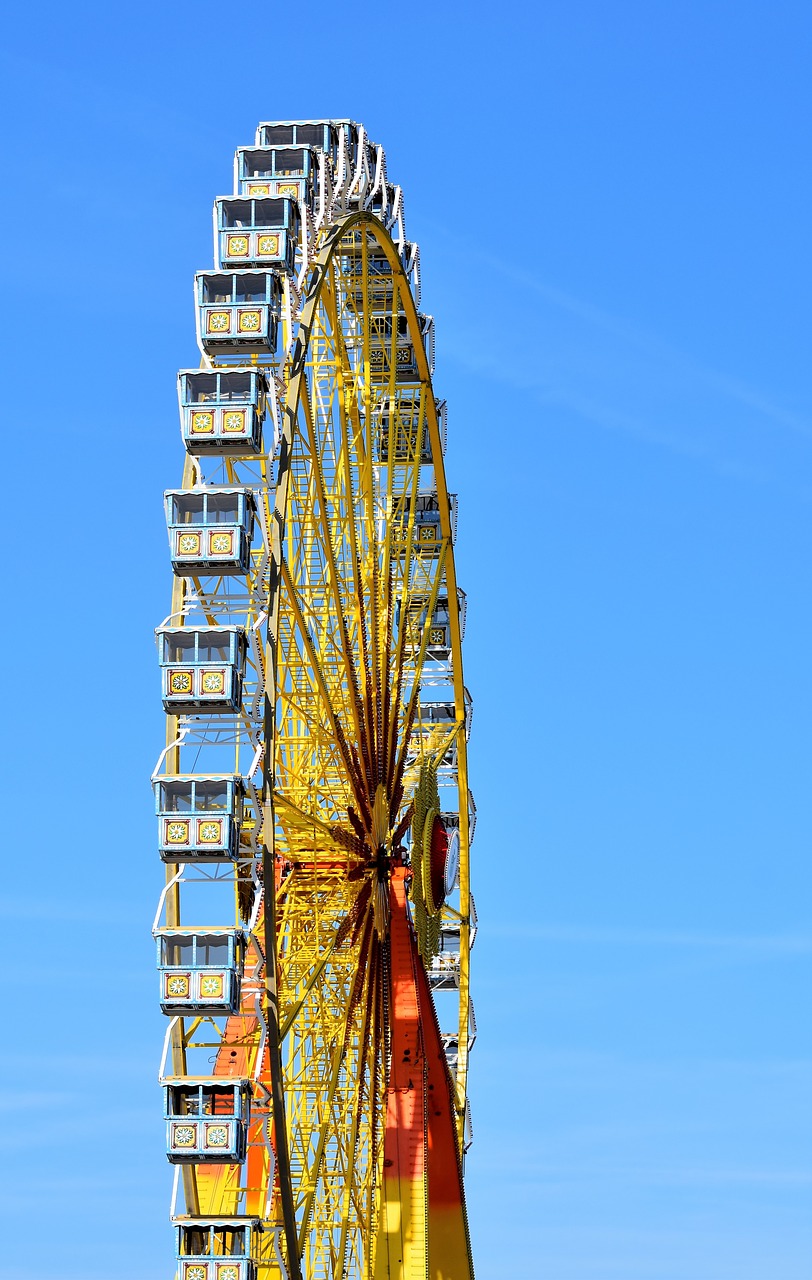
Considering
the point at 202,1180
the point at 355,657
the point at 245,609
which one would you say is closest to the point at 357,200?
the point at 355,657

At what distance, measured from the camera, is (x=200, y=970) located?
29.7 m

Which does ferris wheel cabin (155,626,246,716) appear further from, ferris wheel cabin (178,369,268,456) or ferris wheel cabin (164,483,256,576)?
ferris wheel cabin (178,369,268,456)

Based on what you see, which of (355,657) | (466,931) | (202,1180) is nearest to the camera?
(202,1180)

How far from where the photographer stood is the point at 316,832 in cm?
3506

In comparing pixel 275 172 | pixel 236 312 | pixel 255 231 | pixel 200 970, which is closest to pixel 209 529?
pixel 236 312

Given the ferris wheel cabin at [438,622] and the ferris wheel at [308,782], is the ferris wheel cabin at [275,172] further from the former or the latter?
the ferris wheel cabin at [438,622]

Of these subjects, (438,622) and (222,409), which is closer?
(222,409)

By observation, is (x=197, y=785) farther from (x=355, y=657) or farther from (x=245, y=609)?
(x=355, y=657)

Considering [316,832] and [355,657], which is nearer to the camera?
[316,832]

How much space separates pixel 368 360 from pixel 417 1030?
9.72 metres

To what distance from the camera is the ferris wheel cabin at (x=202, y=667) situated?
30219 millimetres

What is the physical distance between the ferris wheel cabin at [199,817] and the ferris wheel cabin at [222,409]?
4089 mm

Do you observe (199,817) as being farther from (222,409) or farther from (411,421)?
(411,421)

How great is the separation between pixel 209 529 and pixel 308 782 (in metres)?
6.72
